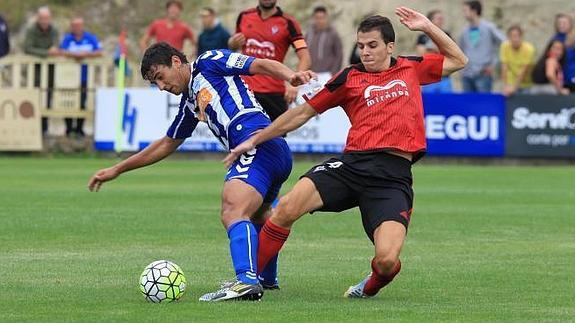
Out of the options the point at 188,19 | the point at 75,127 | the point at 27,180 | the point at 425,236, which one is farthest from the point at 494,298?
the point at 188,19

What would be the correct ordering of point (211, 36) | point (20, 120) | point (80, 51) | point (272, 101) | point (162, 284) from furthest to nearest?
point (80, 51)
point (20, 120)
point (211, 36)
point (272, 101)
point (162, 284)

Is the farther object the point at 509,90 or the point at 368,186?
the point at 509,90

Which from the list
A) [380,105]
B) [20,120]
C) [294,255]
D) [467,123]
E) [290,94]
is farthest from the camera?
[20,120]

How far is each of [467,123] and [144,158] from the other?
1589cm

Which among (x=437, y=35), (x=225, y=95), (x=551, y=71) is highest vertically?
(x=437, y=35)

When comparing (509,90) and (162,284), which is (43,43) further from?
(162,284)

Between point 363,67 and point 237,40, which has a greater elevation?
point 363,67

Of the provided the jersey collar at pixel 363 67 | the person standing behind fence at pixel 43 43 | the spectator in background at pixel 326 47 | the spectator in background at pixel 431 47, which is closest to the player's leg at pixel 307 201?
the jersey collar at pixel 363 67

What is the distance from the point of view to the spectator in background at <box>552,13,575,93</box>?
25672 millimetres

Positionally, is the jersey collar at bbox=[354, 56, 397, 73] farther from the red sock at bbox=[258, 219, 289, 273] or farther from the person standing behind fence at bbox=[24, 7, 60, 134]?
the person standing behind fence at bbox=[24, 7, 60, 134]

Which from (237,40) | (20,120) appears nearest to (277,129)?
(237,40)

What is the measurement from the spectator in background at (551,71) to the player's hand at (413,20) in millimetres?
16424

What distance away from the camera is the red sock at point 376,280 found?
930 centimetres

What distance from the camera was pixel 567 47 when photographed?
2588 cm
